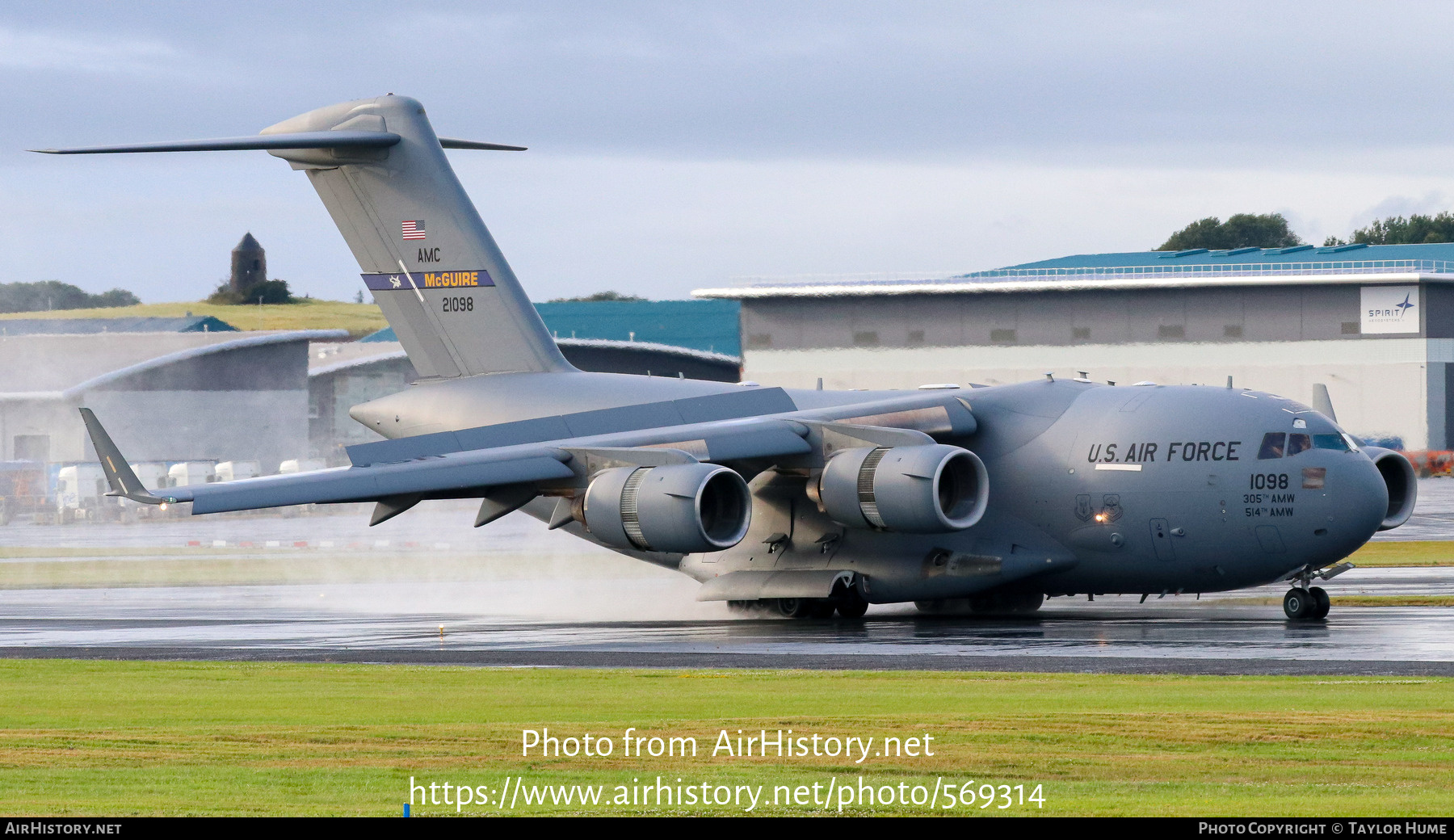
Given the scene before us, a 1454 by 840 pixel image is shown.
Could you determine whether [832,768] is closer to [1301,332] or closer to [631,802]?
[631,802]

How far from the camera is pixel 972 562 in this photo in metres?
25.2

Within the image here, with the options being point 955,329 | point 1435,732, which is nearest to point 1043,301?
point 955,329

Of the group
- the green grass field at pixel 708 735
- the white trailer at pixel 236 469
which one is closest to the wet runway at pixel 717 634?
the green grass field at pixel 708 735

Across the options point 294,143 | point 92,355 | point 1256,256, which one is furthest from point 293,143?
point 1256,256

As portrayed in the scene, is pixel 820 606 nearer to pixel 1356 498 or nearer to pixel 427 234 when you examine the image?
pixel 1356 498

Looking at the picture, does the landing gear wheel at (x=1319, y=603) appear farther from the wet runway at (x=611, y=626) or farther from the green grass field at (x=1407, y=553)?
the green grass field at (x=1407, y=553)

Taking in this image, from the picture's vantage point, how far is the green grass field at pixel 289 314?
13625 cm

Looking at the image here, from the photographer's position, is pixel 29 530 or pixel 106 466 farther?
pixel 29 530

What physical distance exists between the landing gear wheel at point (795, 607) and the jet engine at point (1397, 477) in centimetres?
764

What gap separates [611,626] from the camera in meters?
26.0

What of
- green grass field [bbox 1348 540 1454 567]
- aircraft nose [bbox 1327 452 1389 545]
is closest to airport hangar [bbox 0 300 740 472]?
green grass field [bbox 1348 540 1454 567]

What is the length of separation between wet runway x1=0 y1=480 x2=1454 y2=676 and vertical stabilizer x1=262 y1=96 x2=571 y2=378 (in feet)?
13.2
